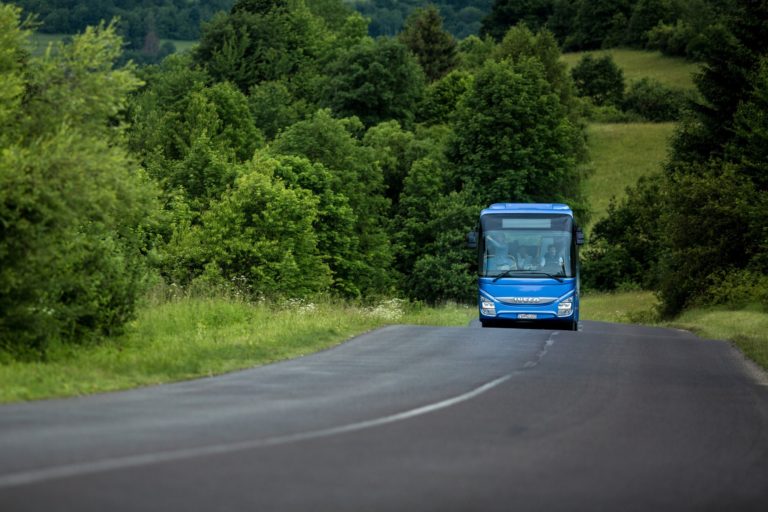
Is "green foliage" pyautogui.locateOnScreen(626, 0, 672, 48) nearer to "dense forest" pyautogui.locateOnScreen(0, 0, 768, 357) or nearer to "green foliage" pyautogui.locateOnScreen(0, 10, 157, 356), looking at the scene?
"dense forest" pyautogui.locateOnScreen(0, 0, 768, 357)

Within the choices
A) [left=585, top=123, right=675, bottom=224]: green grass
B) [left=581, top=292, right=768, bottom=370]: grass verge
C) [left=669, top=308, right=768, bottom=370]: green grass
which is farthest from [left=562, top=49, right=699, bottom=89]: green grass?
[left=669, top=308, right=768, bottom=370]: green grass

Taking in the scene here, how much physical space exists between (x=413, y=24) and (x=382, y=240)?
52741 millimetres

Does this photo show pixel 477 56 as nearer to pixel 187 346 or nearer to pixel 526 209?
pixel 526 209

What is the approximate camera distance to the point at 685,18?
468ft

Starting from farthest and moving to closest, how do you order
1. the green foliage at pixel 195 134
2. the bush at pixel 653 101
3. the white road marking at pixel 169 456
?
the bush at pixel 653 101 < the green foliage at pixel 195 134 < the white road marking at pixel 169 456

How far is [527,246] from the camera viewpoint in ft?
111

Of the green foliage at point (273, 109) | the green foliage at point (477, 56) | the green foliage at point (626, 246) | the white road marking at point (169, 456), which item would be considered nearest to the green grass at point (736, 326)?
the white road marking at point (169, 456)

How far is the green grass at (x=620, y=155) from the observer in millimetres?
97250

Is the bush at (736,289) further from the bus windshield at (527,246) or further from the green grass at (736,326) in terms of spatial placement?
the bus windshield at (527,246)

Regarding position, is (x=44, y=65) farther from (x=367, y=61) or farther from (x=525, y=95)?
(x=367, y=61)

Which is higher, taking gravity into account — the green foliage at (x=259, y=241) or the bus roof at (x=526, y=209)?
the bus roof at (x=526, y=209)

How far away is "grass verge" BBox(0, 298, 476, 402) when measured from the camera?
51.1 feet

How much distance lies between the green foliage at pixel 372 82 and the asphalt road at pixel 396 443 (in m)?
72.2

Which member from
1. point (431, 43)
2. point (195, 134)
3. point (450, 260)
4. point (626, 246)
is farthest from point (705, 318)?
point (431, 43)
